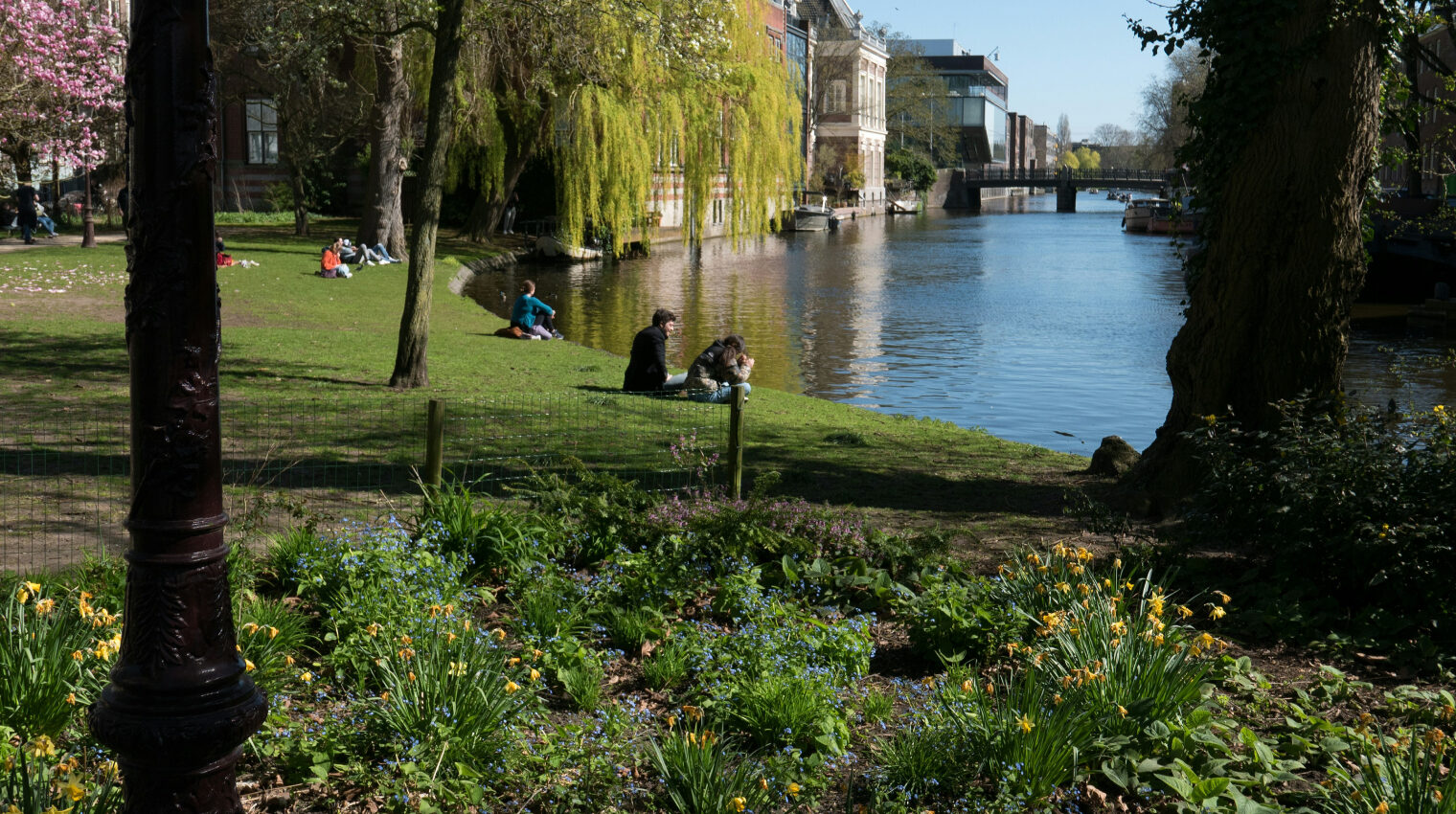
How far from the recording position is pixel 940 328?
29625 mm

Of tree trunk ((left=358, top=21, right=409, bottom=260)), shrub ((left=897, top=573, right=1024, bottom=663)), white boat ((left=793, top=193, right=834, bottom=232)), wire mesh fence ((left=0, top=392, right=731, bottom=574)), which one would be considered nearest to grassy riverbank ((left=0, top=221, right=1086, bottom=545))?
wire mesh fence ((left=0, top=392, right=731, bottom=574))

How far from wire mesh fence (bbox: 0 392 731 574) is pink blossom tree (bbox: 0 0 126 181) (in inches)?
632

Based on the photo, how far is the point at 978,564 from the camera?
299 inches

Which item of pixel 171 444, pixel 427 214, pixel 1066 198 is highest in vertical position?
pixel 1066 198

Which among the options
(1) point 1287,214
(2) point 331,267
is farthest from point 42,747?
(2) point 331,267

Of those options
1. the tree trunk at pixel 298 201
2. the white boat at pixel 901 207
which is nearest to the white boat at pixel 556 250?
the tree trunk at pixel 298 201

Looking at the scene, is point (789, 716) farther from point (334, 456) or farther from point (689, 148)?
point (689, 148)

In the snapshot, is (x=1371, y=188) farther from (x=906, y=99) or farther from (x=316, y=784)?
(x=906, y=99)

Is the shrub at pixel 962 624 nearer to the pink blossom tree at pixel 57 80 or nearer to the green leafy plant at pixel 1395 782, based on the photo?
the green leafy plant at pixel 1395 782

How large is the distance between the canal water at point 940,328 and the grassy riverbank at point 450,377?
2798mm

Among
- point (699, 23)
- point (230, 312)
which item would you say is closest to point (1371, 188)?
point (699, 23)

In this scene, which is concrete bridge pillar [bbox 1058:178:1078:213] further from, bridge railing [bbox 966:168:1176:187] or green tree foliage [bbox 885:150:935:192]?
green tree foliage [bbox 885:150:935:192]

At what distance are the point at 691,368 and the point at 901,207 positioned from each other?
294 ft

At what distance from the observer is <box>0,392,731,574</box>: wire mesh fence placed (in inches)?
294
